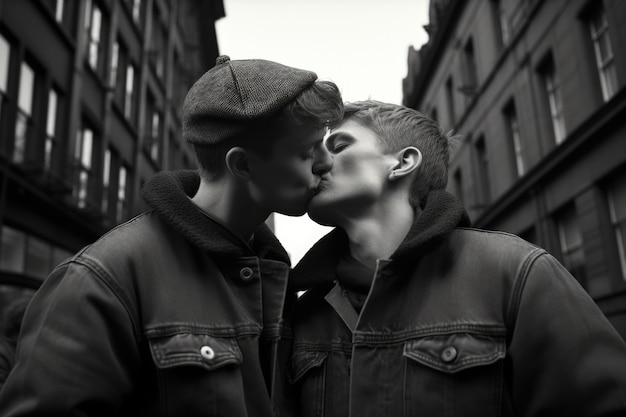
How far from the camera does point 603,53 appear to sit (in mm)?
13977

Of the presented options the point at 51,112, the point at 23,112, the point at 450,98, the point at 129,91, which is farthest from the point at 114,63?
the point at 450,98

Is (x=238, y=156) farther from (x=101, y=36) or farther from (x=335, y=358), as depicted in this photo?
(x=101, y=36)

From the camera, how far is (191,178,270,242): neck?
2.42m

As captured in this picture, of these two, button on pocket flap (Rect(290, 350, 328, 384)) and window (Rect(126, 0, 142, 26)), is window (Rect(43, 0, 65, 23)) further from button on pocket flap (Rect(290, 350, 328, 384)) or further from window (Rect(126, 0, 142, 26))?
button on pocket flap (Rect(290, 350, 328, 384))

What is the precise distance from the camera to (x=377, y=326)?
2465 millimetres

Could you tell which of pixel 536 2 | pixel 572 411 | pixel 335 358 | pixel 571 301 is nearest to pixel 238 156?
pixel 335 358

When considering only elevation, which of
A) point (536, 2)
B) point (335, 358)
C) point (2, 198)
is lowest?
point (335, 358)

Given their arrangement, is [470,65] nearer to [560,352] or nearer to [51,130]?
[51,130]

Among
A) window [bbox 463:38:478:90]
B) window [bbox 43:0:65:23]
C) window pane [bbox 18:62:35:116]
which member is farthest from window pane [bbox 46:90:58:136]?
window [bbox 463:38:478:90]

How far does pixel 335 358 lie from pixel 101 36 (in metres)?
18.3

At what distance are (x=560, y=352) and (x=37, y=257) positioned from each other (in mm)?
13104

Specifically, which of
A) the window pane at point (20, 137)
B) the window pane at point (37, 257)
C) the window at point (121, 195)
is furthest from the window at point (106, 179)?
the window pane at point (20, 137)

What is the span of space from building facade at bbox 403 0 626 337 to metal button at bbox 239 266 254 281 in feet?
39.1

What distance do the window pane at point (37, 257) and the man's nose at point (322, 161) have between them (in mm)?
11584
